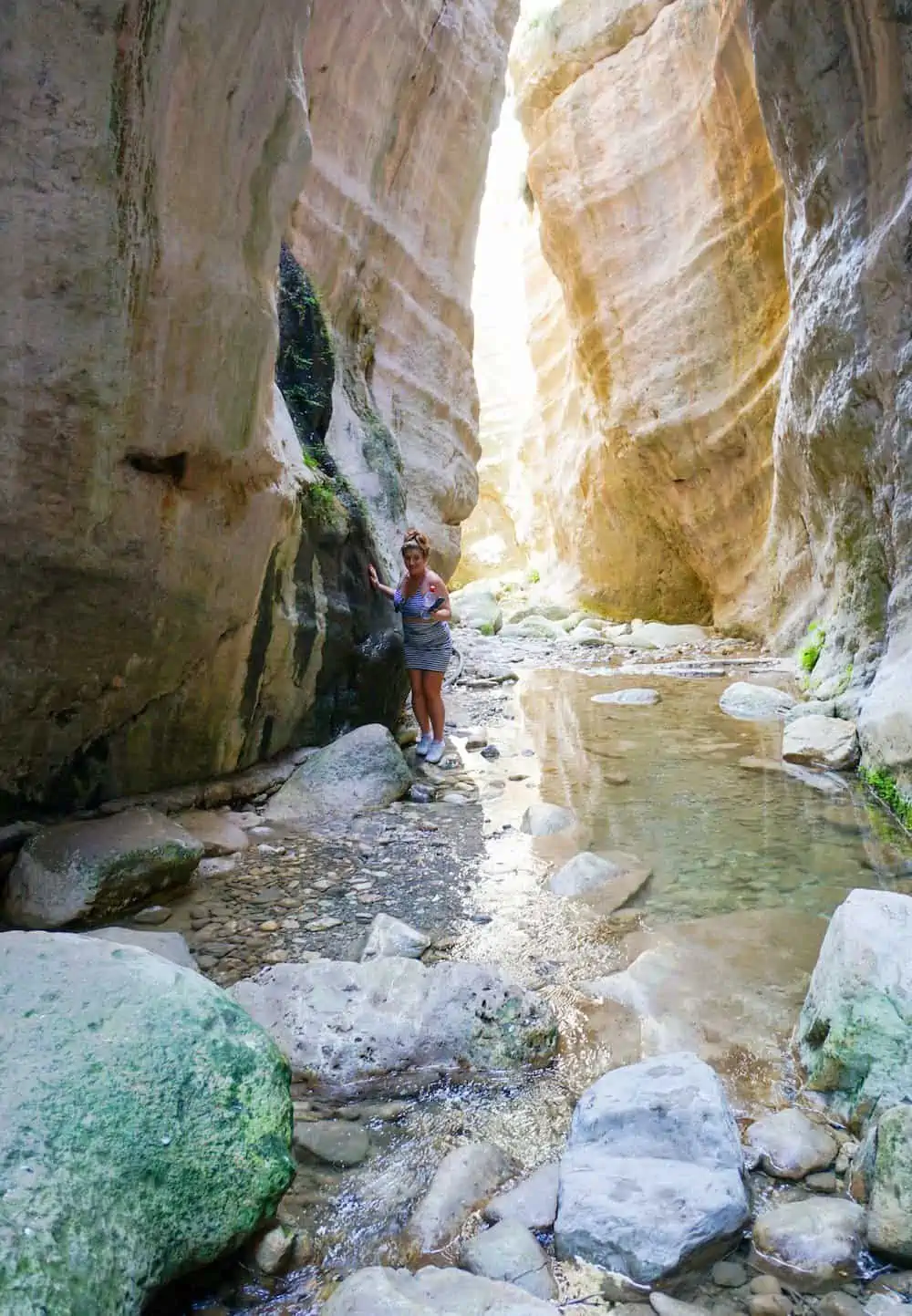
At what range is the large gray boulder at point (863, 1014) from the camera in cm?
177

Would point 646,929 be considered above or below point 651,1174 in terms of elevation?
below

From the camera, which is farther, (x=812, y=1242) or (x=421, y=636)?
(x=421, y=636)

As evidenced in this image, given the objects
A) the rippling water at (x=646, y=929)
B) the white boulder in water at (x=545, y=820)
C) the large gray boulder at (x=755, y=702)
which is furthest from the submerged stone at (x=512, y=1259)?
the large gray boulder at (x=755, y=702)

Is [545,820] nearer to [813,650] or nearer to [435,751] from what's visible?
[435,751]

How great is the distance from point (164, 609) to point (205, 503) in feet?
1.76

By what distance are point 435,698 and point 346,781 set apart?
1335mm

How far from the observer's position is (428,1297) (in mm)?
1314

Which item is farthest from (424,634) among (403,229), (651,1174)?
(403,229)

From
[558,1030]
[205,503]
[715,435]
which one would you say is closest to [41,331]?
[205,503]

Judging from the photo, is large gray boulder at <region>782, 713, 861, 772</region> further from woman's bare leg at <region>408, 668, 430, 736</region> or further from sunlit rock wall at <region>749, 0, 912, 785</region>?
woman's bare leg at <region>408, 668, 430, 736</region>

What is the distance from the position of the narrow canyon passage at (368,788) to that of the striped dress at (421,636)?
0.07m

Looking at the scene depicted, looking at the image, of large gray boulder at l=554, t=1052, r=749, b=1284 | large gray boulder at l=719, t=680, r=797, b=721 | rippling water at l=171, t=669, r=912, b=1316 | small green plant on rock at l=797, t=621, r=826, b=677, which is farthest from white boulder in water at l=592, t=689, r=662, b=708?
large gray boulder at l=554, t=1052, r=749, b=1284

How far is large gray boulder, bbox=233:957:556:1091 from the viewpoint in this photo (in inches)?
81.2

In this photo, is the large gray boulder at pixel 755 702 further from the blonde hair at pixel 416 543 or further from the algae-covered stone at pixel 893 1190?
the algae-covered stone at pixel 893 1190
